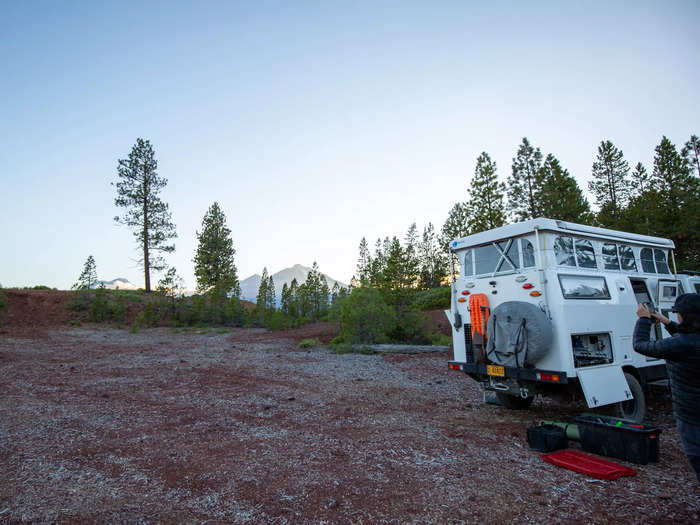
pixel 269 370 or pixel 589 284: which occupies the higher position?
pixel 589 284

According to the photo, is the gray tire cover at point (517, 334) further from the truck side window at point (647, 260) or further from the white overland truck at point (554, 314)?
the truck side window at point (647, 260)

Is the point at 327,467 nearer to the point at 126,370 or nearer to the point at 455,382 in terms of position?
the point at 455,382

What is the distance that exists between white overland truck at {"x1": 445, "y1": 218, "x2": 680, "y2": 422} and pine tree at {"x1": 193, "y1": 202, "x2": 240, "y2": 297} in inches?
1591

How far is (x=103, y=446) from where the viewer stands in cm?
539

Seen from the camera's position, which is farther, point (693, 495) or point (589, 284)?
point (589, 284)

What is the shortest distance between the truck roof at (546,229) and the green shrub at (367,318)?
9.77 m

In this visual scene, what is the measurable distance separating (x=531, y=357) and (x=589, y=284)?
1778mm

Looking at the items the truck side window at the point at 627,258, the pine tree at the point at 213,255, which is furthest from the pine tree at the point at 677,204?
the pine tree at the point at 213,255

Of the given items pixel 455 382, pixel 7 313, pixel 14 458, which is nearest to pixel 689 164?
pixel 455 382

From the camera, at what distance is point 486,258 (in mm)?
7258

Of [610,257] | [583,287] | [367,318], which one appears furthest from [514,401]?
[367,318]

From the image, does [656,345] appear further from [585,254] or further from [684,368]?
[585,254]

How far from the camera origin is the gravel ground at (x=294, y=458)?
3.68 m

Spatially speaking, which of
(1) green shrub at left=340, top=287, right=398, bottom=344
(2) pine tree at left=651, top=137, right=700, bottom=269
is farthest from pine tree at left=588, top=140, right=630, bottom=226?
(1) green shrub at left=340, top=287, right=398, bottom=344
